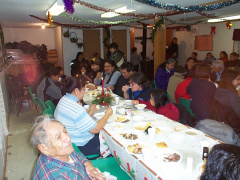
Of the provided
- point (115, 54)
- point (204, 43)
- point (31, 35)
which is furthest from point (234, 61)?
point (31, 35)

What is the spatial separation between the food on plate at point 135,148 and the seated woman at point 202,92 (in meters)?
1.75

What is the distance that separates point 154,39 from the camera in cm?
596

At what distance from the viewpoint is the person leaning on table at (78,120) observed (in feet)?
7.36

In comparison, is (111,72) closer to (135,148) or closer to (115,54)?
(115,54)

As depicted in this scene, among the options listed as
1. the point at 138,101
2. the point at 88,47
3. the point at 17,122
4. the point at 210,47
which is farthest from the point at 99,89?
the point at 210,47

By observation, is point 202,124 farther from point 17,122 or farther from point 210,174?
point 17,122

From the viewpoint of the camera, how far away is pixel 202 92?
324 cm

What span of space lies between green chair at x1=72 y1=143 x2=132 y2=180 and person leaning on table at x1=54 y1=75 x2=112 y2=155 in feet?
0.79

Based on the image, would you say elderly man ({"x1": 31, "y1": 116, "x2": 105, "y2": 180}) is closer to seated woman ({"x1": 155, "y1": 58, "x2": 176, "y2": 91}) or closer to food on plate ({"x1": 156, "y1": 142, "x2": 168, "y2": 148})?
food on plate ({"x1": 156, "y1": 142, "x2": 168, "y2": 148})

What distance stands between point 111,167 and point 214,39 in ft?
28.4

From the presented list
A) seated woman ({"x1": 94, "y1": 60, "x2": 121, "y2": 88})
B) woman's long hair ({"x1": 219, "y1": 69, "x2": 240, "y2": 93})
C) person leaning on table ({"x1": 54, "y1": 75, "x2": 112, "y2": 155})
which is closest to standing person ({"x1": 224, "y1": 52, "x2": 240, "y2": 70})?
woman's long hair ({"x1": 219, "y1": 69, "x2": 240, "y2": 93})

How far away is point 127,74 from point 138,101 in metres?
1.04

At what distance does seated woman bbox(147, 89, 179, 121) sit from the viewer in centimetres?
264

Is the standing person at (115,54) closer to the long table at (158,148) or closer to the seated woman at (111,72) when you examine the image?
the seated woman at (111,72)
